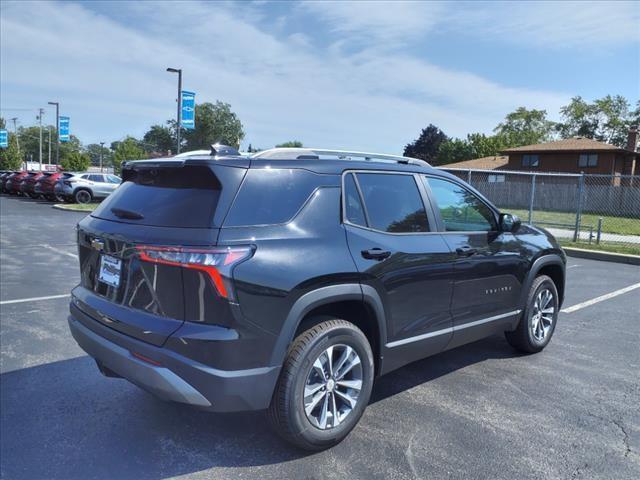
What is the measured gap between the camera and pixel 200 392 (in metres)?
2.67

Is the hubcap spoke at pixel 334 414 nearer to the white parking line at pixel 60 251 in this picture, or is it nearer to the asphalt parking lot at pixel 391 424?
the asphalt parking lot at pixel 391 424

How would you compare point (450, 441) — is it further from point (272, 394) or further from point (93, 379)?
point (93, 379)

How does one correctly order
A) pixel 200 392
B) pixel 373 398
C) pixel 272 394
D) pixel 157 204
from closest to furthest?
pixel 200 392
pixel 272 394
pixel 157 204
pixel 373 398

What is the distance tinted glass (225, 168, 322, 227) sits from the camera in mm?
2832

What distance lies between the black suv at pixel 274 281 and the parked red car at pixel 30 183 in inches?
1114

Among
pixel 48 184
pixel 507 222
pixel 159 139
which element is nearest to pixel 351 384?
pixel 507 222

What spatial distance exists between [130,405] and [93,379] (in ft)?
2.14

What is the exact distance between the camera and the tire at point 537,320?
473 centimetres

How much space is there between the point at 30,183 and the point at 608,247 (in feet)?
93.2

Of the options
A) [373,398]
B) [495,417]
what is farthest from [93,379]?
[495,417]

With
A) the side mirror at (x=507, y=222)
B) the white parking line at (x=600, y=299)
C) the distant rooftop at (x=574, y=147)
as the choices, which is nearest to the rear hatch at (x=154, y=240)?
the side mirror at (x=507, y=222)

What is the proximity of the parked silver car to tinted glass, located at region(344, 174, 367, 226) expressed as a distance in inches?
968

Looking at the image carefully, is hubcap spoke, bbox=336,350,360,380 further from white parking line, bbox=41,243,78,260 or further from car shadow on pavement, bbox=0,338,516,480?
white parking line, bbox=41,243,78,260

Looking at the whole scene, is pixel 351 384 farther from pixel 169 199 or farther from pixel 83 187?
pixel 83 187
